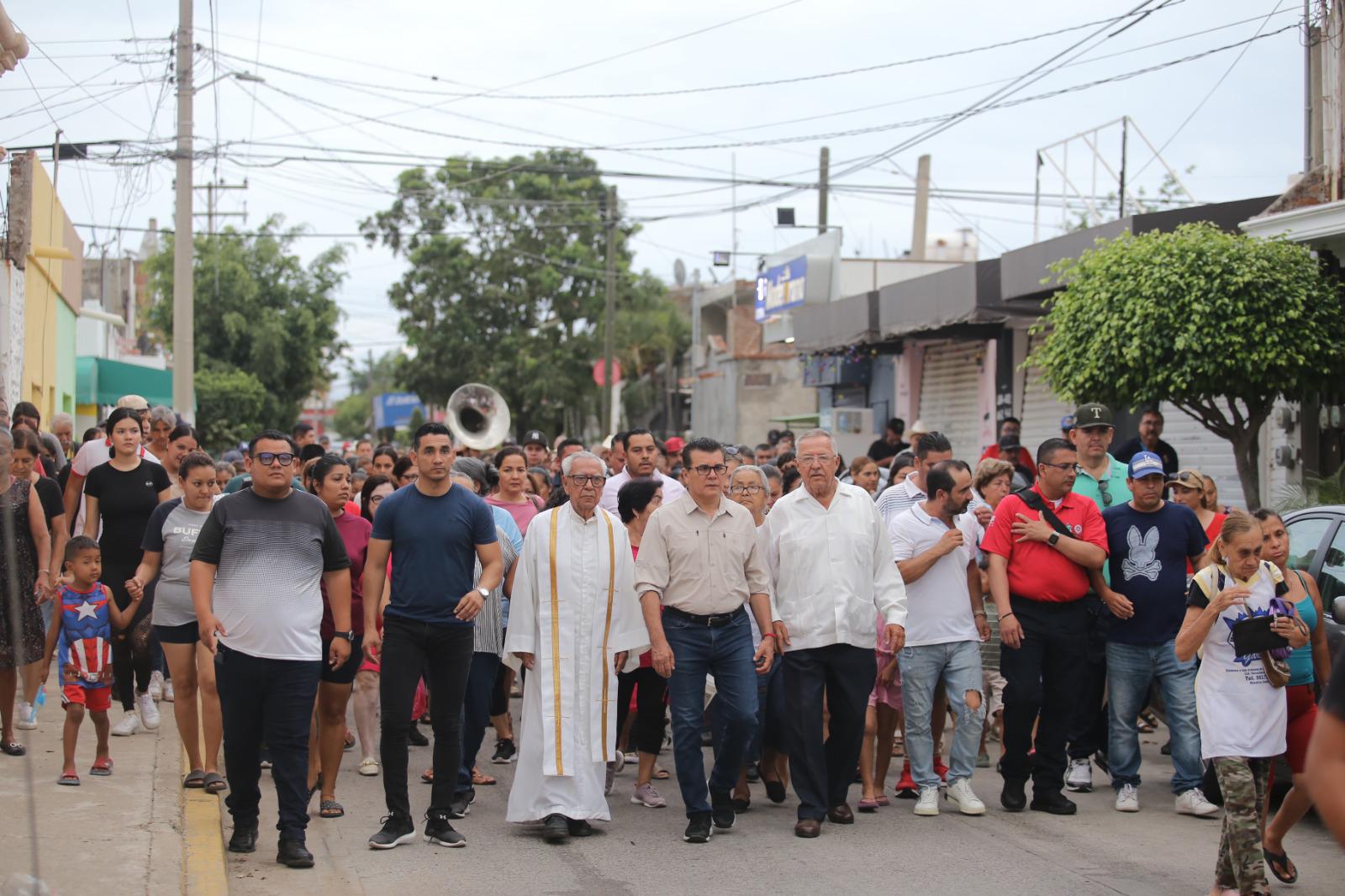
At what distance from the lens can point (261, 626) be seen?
656cm

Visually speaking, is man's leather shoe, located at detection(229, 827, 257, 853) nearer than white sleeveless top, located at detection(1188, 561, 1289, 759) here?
No

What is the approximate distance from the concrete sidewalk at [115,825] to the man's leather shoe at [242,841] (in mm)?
75

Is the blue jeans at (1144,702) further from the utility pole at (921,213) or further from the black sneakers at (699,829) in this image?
the utility pole at (921,213)

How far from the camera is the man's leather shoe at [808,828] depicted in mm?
7355

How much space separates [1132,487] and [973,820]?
208cm

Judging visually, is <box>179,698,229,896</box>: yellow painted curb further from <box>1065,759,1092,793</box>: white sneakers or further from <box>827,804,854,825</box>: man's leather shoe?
<box>1065,759,1092,793</box>: white sneakers

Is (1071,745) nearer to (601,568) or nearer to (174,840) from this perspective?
(601,568)

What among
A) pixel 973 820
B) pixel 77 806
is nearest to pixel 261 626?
pixel 77 806

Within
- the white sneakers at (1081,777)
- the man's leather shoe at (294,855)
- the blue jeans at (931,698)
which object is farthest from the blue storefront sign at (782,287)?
the man's leather shoe at (294,855)

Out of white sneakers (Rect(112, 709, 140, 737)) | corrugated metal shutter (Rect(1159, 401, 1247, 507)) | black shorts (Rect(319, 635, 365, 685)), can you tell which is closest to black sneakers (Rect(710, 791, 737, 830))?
black shorts (Rect(319, 635, 365, 685))

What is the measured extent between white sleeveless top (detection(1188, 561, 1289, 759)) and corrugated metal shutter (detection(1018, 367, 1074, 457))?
13.1 m

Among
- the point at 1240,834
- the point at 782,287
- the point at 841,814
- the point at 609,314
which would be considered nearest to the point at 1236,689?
the point at 1240,834

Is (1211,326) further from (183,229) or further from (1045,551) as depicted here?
(183,229)

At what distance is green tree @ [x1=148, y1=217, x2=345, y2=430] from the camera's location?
131ft
